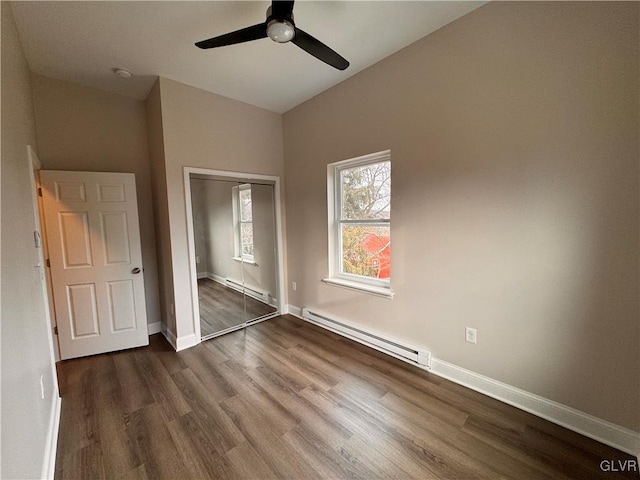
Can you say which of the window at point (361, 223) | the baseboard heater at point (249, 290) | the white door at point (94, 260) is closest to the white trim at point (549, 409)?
the window at point (361, 223)

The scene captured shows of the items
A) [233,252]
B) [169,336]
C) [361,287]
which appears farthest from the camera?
[233,252]

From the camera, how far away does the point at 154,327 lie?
3.21m

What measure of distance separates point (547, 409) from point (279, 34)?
9.71 feet

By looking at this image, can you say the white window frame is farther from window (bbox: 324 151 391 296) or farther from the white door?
window (bbox: 324 151 391 296)

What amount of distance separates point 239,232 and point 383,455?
9.19ft

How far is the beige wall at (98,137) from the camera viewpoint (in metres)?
2.56

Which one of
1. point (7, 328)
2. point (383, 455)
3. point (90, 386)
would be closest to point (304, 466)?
point (383, 455)

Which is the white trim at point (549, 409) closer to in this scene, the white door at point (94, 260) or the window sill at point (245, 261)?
the window sill at point (245, 261)

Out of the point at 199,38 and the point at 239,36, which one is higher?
the point at 199,38

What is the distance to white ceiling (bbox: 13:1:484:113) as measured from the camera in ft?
5.82

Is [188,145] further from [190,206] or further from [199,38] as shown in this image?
[199,38]

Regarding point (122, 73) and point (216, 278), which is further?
point (216, 278)

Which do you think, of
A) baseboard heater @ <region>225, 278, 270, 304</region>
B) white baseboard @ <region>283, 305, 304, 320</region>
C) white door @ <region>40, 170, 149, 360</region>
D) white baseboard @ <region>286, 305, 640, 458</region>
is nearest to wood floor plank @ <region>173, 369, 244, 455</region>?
white door @ <region>40, 170, 149, 360</region>

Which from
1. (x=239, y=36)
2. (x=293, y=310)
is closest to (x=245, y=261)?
(x=293, y=310)
